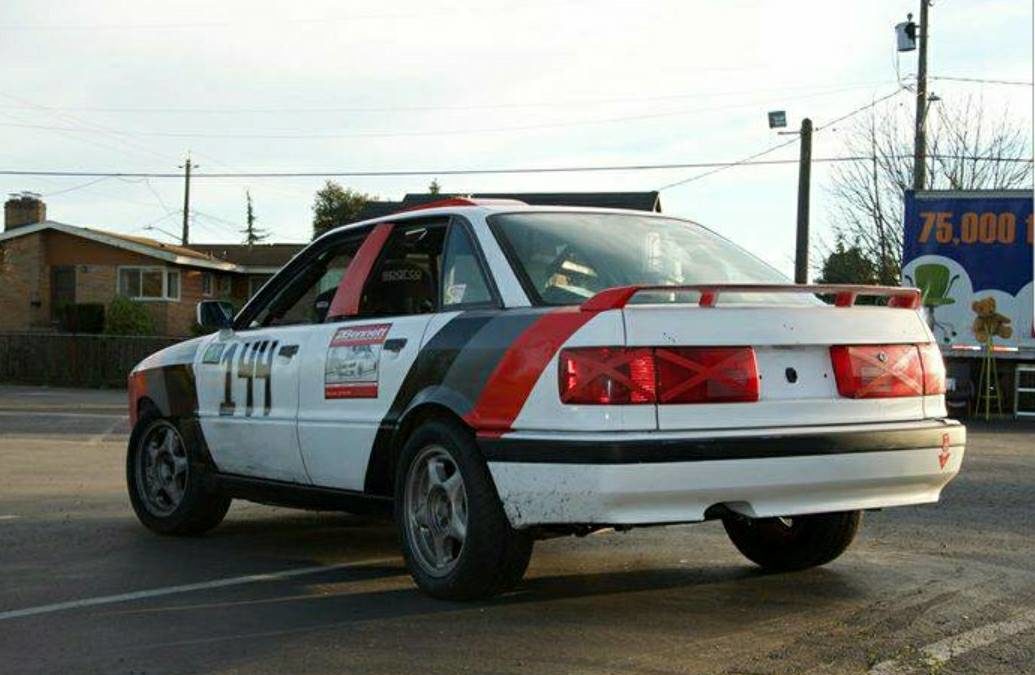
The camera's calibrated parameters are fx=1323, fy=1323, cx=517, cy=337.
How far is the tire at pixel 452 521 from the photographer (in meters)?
5.11

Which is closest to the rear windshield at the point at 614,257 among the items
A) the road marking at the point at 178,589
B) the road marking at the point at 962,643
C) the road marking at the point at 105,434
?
the road marking at the point at 962,643

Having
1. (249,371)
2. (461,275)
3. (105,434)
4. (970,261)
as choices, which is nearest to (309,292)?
(249,371)

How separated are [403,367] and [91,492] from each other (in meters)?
4.68

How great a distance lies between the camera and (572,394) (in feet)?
→ 15.9

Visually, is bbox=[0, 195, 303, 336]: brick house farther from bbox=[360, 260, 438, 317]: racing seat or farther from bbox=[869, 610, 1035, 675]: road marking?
bbox=[869, 610, 1035, 675]: road marking

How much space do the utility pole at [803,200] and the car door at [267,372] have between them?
2151 cm

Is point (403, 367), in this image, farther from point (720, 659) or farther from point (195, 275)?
point (195, 275)

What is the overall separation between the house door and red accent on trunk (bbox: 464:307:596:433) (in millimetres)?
41804

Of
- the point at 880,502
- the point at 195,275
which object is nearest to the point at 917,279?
the point at 880,502

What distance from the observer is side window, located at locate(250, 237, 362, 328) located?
670cm

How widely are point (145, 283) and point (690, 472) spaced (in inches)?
1645

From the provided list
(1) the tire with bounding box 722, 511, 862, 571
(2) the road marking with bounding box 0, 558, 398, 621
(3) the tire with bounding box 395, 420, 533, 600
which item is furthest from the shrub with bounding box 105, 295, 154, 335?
(3) the tire with bounding box 395, 420, 533, 600

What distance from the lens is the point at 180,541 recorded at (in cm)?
728

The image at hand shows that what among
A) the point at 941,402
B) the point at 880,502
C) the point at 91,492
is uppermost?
the point at 941,402
